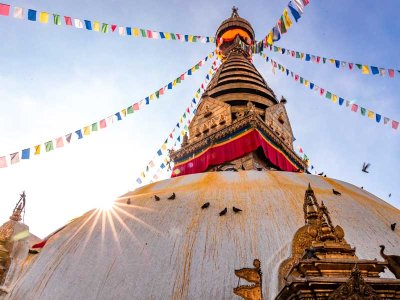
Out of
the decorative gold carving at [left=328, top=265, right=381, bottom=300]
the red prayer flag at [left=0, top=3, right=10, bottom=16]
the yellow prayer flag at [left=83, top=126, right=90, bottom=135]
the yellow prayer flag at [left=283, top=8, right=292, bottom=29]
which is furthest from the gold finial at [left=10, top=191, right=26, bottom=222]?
the yellow prayer flag at [left=283, top=8, right=292, bottom=29]

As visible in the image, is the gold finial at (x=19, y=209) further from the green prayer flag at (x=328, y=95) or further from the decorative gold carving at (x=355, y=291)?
the green prayer flag at (x=328, y=95)

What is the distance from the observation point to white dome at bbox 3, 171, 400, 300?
483 cm

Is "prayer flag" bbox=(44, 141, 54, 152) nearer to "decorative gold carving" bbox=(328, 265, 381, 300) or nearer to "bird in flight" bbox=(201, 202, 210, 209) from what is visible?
"bird in flight" bbox=(201, 202, 210, 209)

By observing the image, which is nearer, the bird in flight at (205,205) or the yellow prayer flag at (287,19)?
the bird in flight at (205,205)

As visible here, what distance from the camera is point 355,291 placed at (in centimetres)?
250

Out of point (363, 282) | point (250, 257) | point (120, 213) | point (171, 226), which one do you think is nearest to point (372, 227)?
point (250, 257)

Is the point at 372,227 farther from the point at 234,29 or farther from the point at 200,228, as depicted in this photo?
the point at 234,29

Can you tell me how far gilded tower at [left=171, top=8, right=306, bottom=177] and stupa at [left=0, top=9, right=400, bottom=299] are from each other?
5.54 m

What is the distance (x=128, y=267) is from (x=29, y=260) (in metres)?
3.10

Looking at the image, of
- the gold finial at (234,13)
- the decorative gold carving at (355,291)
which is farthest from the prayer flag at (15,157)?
the gold finial at (234,13)

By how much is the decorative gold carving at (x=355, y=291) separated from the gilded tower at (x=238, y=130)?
412 inches

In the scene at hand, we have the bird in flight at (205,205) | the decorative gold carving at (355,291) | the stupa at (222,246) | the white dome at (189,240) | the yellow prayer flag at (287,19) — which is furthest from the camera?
the yellow prayer flag at (287,19)

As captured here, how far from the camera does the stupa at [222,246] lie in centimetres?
304

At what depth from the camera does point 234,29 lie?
23219 millimetres
